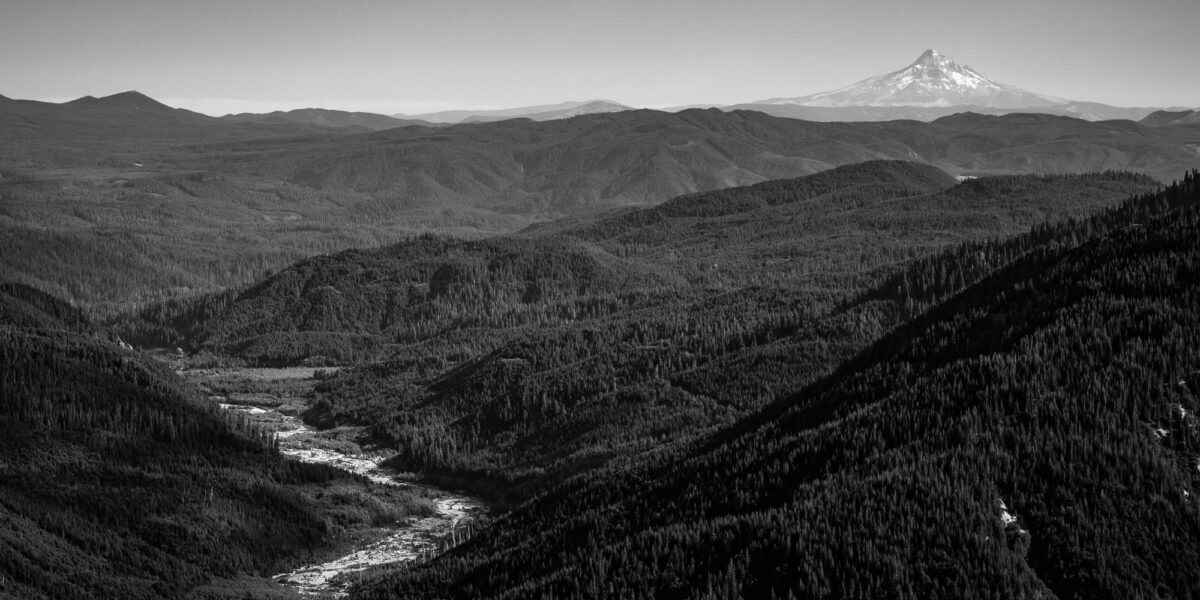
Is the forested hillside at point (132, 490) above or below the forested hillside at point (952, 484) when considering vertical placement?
below

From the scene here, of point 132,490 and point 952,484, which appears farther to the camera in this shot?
point 132,490

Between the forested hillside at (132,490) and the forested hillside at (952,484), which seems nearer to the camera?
the forested hillside at (952,484)

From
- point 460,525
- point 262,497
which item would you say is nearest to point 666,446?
point 460,525

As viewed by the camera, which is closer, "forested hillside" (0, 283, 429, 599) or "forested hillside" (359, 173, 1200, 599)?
"forested hillside" (359, 173, 1200, 599)

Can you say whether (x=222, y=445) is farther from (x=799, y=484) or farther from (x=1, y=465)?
(x=799, y=484)

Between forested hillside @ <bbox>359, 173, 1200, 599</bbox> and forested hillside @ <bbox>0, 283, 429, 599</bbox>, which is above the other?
forested hillside @ <bbox>359, 173, 1200, 599</bbox>

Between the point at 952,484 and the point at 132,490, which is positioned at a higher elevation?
the point at 952,484
